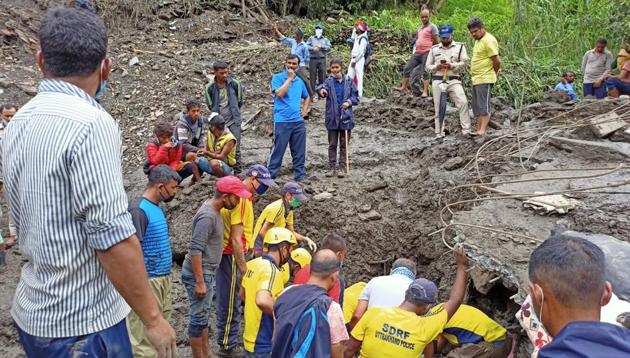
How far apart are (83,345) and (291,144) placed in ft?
22.9

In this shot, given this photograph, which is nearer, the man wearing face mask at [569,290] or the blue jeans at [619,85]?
the man wearing face mask at [569,290]

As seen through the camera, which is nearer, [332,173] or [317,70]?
[332,173]

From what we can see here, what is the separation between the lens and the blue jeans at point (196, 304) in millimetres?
5539

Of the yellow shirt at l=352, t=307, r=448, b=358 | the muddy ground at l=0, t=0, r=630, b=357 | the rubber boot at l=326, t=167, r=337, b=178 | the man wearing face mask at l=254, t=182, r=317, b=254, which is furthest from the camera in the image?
the rubber boot at l=326, t=167, r=337, b=178

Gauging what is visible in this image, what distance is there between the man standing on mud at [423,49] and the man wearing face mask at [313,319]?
8984 millimetres

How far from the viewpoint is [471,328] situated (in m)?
4.71

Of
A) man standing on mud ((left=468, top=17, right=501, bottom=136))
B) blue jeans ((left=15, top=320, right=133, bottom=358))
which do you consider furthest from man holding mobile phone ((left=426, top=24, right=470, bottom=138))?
blue jeans ((left=15, top=320, right=133, bottom=358))

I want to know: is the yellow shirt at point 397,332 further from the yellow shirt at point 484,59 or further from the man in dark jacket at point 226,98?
the yellow shirt at point 484,59

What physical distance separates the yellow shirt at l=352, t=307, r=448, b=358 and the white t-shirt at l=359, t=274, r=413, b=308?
47 cm

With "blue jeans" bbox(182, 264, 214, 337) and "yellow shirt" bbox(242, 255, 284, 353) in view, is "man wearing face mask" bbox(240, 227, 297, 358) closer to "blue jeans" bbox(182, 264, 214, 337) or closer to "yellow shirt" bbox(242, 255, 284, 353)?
"yellow shirt" bbox(242, 255, 284, 353)

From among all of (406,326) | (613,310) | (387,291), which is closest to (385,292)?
(387,291)

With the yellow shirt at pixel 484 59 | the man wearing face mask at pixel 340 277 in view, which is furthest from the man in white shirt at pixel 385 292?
the yellow shirt at pixel 484 59

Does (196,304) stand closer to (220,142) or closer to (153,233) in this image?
(153,233)

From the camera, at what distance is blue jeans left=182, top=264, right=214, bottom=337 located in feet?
18.2
